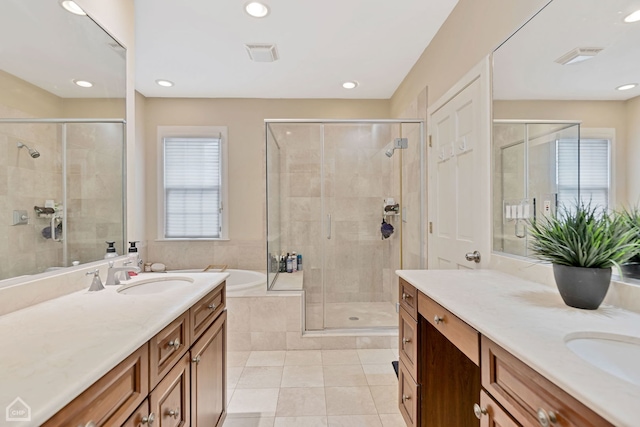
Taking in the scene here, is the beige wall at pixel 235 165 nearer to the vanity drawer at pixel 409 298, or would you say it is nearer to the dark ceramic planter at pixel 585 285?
the vanity drawer at pixel 409 298

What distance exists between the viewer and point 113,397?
740 mm

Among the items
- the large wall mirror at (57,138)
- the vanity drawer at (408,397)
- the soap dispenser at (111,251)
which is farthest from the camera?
the soap dispenser at (111,251)

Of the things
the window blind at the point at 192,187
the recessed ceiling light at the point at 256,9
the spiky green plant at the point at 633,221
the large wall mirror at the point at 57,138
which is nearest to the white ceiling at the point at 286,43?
the recessed ceiling light at the point at 256,9

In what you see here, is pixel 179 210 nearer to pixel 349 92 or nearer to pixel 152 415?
pixel 349 92

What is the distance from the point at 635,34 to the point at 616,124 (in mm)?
275

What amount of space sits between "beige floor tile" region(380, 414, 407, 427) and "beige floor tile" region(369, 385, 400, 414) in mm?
36

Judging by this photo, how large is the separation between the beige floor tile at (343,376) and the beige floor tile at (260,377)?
1.19ft

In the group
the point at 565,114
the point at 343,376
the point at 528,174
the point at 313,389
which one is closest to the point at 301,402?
the point at 313,389

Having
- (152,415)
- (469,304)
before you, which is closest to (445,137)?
(469,304)

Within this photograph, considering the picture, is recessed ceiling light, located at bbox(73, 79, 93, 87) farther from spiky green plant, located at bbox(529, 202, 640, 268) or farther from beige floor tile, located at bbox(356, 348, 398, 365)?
beige floor tile, located at bbox(356, 348, 398, 365)

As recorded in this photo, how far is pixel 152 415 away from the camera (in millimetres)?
905

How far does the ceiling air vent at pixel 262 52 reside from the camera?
2488mm

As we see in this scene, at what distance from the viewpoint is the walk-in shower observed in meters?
3.17

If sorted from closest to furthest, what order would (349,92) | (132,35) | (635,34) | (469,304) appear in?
(635,34) → (469,304) → (132,35) → (349,92)
